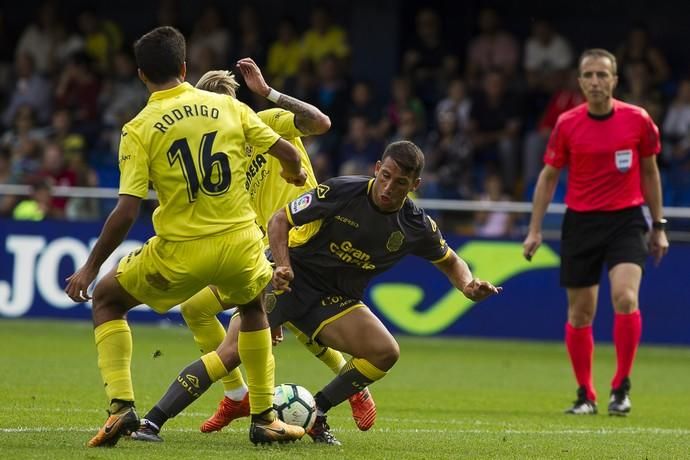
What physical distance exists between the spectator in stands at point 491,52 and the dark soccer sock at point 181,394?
11.9 metres

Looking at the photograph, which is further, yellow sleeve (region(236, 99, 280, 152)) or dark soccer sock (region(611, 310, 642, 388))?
dark soccer sock (region(611, 310, 642, 388))

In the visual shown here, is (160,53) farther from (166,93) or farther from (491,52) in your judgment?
(491,52)

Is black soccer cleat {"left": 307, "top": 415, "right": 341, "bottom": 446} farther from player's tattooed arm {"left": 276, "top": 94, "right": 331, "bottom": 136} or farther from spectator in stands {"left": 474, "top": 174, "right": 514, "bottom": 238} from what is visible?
spectator in stands {"left": 474, "top": 174, "right": 514, "bottom": 238}

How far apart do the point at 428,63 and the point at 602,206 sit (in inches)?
378

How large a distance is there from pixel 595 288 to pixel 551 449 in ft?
9.04

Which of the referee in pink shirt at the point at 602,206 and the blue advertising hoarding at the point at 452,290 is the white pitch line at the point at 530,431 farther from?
the blue advertising hoarding at the point at 452,290

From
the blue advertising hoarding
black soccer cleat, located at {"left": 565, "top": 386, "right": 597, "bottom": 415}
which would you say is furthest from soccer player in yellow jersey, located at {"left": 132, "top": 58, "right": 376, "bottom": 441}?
the blue advertising hoarding

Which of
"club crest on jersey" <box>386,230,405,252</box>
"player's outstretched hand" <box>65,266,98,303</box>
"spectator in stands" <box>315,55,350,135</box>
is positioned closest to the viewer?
"player's outstretched hand" <box>65,266,98,303</box>

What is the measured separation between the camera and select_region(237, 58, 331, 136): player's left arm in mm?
7723

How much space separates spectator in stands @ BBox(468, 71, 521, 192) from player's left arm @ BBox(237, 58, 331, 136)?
9.78 m

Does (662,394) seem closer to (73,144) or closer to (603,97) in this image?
(603,97)

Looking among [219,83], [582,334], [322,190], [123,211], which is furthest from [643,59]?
[123,211]

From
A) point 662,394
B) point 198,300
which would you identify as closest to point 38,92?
point 662,394

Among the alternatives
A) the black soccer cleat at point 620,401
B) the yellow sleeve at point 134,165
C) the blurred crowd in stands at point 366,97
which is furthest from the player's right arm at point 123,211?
the blurred crowd in stands at point 366,97
